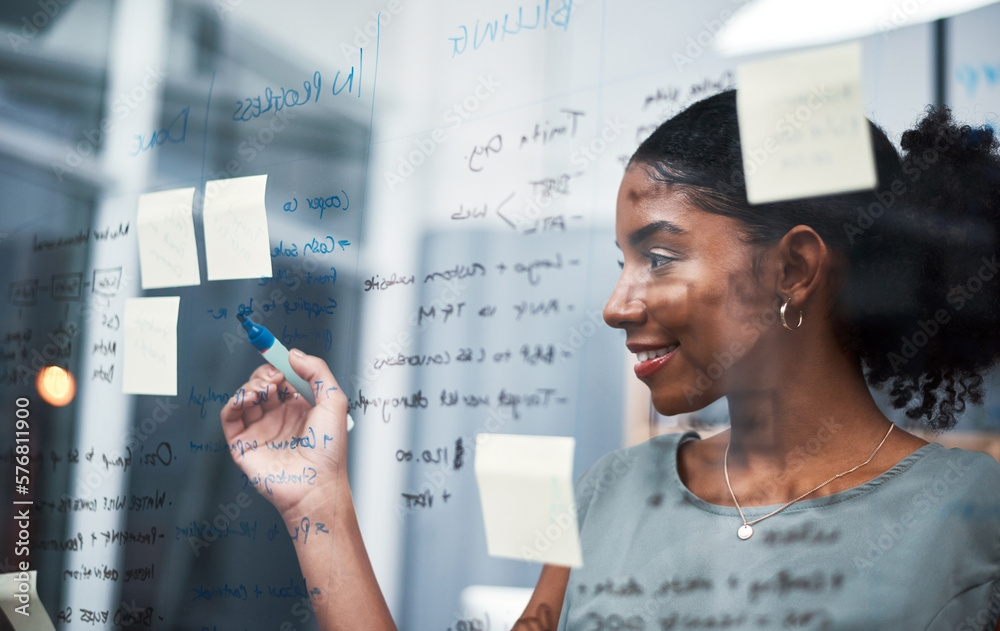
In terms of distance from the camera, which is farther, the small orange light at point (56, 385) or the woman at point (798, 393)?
the small orange light at point (56, 385)

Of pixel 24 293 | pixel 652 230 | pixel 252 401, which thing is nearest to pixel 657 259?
pixel 652 230

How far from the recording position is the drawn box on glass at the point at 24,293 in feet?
4.31

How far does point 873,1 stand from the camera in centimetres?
73

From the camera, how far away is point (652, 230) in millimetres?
794

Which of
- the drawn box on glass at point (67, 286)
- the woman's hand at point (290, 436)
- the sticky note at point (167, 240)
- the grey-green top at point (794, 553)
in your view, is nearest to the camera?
the grey-green top at point (794, 553)

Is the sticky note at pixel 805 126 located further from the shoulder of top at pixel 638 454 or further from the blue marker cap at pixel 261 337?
the blue marker cap at pixel 261 337

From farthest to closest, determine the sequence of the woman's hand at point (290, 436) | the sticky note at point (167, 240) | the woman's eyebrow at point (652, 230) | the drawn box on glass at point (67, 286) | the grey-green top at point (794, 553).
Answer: the drawn box on glass at point (67, 286) < the sticky note at point (167, 240) < the woman's hand at point (290, 436) < the woman's eyebrow at point (652, 230) < the grey-green top at point (794, 553)

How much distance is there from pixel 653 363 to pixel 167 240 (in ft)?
2.64

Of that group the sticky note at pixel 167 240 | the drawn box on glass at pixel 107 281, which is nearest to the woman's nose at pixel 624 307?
the sticky note at pixel 167 240

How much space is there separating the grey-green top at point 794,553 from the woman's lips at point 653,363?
75 mm

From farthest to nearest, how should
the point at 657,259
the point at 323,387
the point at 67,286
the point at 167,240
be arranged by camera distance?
the point at 67,286 < the point at 167,240 < the point at 323,387 < the point at 657,259

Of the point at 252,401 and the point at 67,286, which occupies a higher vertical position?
the point at 67,286

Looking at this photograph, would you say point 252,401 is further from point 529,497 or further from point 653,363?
point 653,363

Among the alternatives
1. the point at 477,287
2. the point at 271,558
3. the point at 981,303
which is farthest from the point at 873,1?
the point at 271,558
